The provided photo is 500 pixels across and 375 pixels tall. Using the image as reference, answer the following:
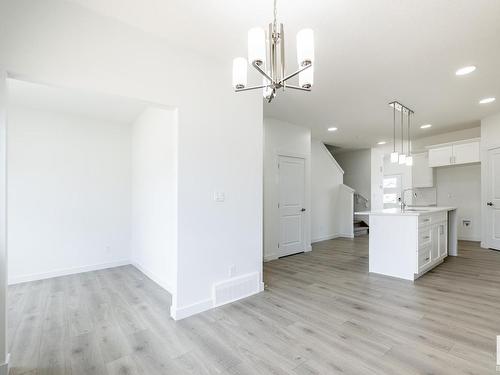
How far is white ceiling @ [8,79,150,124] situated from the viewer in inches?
128

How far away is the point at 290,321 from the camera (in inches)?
100.0

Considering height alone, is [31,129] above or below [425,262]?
above

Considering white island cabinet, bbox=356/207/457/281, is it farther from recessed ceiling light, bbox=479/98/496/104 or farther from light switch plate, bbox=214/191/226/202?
light switch plate, bbox=214/191/226/202

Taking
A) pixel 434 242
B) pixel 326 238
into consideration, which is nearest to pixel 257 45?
pixel 434 242

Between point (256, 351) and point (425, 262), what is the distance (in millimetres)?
3194

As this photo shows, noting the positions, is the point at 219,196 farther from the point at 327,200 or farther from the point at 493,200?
the point at 493,200

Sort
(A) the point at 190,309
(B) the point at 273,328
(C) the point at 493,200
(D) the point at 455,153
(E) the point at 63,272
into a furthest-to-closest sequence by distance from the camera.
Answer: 1. (D) the point at 455,153
2. (C) the point at 493,200
3. (E) the point at 63,272
4. (A) the point at 190,309
5. (B) the point at 273,328

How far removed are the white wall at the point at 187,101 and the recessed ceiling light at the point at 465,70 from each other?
8.41 feet

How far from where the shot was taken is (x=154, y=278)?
12.4ft

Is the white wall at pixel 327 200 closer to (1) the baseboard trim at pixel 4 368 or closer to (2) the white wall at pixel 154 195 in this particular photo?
(2) the white wall at pixel 154 195

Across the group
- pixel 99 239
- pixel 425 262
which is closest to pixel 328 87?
pixel 425 262

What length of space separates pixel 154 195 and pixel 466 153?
22.4ft

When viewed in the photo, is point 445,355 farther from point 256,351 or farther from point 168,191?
point 168,191

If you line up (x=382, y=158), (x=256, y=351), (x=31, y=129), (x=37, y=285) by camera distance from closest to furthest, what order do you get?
(x=256, y=351) → (x=37, y=285) → (x=31, y=129) → (x=382, y=158)
